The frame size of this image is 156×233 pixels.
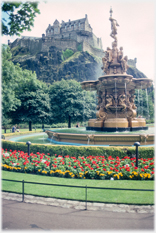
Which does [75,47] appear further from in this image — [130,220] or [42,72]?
[130,220]

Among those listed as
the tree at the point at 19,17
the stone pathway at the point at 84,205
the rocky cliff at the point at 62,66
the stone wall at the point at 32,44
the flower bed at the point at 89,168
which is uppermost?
the stone wall at the point at 32,44

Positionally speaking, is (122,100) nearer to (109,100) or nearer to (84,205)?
(109,100)

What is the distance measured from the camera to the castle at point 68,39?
98.0 m

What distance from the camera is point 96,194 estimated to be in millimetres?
6176

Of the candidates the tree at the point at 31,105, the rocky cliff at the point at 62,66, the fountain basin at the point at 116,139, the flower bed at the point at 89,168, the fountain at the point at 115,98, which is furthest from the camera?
the rocky cliff at the point at 62,66

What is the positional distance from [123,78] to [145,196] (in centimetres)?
1070

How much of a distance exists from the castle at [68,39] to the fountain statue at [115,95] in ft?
280

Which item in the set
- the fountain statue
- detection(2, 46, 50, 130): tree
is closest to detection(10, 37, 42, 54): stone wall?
detection(2, 46, 50, 130): tree

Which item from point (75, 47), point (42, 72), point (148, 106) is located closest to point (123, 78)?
point (148, 106)

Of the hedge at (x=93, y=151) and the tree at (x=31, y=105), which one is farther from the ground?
the tree at (x=31, y=105)

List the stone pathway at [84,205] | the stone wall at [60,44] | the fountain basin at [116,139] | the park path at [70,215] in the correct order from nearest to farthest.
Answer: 1. the park path at [70,215]
2. the stone pathway at [84,205]
3. the fountain basin at [116,139]
4. the stone wall at [60,44]

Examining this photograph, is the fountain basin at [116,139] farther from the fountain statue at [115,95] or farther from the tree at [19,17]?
the tree at [19,17]

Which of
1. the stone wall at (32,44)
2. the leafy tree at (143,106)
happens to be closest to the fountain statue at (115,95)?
the leafy tree at (143,106)

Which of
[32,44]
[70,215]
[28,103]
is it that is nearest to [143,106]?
[28,103]
